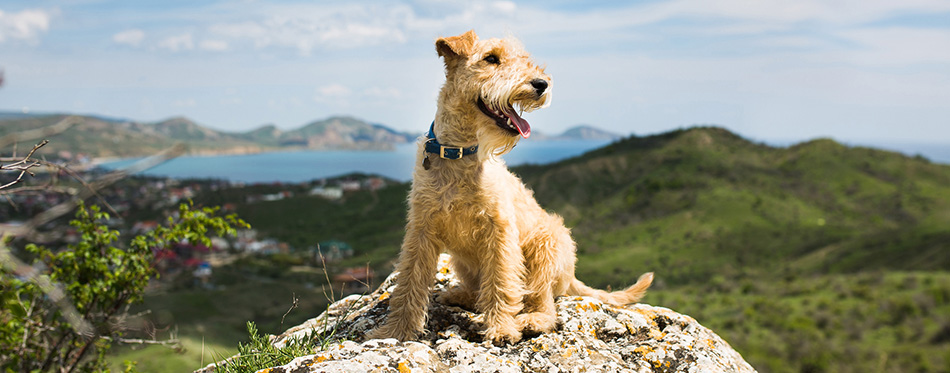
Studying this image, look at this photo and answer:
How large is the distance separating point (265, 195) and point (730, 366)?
11233cm

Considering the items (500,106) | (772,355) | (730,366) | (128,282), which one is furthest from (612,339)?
(772,355)

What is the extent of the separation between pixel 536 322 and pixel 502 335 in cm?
32

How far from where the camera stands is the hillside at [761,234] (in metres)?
33.2

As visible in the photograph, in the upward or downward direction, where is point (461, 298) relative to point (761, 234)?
upward

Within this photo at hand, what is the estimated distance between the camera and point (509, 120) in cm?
407

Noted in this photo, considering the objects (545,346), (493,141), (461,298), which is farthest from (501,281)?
(493,141)

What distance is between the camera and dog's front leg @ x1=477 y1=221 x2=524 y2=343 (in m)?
4.29

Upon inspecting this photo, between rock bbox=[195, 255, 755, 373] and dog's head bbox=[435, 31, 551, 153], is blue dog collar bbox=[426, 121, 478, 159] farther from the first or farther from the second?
rock bbox=[195, 255, 755, 373]

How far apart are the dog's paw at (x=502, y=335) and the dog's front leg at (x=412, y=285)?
566 mm

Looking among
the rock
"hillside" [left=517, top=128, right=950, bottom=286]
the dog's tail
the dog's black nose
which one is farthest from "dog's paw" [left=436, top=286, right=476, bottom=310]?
"hillside" [left=517, top=128, right=950, bottom=286]

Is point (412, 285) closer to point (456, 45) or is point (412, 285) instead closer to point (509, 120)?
point (509, 120)

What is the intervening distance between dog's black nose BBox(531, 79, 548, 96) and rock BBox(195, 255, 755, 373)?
1871mm

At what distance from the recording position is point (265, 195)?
4237 inches

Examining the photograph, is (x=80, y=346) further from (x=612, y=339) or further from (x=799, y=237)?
(x=799, y=237)
